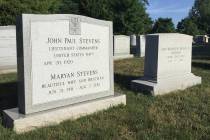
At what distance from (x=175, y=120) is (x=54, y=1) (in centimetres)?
2155

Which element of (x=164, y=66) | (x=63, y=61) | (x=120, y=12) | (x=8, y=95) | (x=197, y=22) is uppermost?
(x=197, y=22)

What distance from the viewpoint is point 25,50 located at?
4.44 metres

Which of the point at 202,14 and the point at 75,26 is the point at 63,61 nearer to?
the point at 75,26

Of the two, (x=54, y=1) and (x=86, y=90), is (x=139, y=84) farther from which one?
(x=54, y=1)

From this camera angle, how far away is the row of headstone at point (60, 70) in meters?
4.48

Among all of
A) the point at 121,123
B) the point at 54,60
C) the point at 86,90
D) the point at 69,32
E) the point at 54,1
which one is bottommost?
the point at 121,123

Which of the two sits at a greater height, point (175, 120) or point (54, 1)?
point (54, 1)

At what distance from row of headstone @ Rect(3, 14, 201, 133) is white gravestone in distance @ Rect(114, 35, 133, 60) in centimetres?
940

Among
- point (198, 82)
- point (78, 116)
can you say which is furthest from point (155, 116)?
point (198, 82)

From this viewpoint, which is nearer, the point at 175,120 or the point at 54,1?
the point at 175,120

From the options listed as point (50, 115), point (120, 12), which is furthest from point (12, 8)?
point (50, 115)

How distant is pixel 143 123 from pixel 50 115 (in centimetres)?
134

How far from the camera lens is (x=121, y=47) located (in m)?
15.7

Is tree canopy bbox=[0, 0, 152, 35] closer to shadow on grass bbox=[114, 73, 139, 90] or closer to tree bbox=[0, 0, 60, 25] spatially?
tree bbox=[0, 0, 60, 25]
